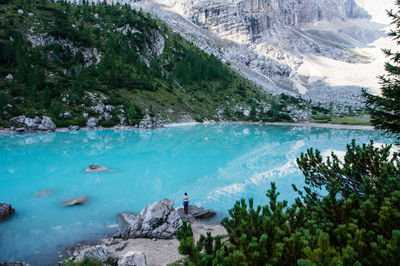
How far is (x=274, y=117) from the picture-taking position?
271ft

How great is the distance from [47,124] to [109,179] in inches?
1273

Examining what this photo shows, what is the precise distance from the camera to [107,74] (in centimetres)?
7219

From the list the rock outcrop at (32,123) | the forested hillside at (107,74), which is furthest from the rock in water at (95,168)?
the forested hillside at (107,74)

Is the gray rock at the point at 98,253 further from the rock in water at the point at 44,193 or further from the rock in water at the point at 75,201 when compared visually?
the rock in water at the point at 44,193

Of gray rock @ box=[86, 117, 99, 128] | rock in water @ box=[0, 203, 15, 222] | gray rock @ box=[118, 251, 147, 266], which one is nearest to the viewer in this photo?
gray rock @ box=[118, 251, 147, 266]

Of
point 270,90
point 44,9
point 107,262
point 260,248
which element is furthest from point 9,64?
point 270,90

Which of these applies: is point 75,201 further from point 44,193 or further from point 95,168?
point 95,168

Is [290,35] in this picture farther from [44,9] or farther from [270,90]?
[44,9]

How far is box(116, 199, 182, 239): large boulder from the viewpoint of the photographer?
13250mm

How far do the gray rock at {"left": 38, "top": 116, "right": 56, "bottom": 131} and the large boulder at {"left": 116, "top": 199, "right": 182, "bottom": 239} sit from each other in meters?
43.1

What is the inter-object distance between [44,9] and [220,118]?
70.6 m

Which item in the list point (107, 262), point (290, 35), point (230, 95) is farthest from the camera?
point (290, 35)

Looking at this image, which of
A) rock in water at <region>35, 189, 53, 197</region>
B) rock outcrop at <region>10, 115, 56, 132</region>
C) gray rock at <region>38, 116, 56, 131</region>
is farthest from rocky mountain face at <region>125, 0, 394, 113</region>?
rock in water at <region>35, 189, 53, 197</region>

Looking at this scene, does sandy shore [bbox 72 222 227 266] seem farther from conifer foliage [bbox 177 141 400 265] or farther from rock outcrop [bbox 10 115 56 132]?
rock outcrop [bbox 10 115 56 132]
